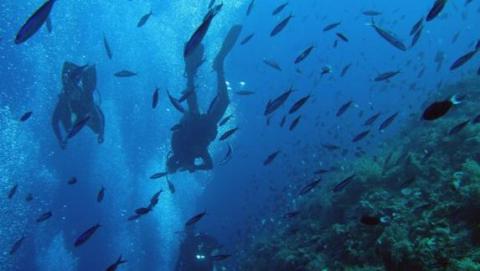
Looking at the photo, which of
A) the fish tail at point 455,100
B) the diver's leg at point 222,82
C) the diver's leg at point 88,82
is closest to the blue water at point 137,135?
the diver's leg at point 222,82

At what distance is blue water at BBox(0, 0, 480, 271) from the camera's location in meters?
33.2

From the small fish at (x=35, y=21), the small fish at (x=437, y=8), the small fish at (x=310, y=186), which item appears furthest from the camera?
the small fish at (x=310, y=186)

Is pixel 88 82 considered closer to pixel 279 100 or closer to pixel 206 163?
pixel 206 163

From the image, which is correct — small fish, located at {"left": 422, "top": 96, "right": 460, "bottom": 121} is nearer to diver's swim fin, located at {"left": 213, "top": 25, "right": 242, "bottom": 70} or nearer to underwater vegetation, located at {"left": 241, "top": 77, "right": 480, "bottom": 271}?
underwater vegetation, located at {"left": 241, "top": 77, "right": 480, "bottom": 271}

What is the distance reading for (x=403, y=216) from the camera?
7.00m

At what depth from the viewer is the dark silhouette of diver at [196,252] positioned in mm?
14625

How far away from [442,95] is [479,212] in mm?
10223

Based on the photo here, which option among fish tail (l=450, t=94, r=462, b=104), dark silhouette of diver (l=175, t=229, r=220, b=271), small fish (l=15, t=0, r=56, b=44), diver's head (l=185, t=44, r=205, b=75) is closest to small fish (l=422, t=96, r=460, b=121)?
fish tail (l=450, t=94, r=462, b=104)

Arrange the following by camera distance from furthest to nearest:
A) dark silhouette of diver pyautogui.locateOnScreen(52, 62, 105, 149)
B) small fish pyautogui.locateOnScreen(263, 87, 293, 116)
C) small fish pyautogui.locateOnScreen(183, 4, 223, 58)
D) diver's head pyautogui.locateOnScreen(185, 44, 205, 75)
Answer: diver's head pyautogui.locateOnScreen(185, 44, 205, 75) < dark silhouette of diver pyautogui.locateOnScreen(52, 62, 105, 149) < small fish pyautogui.locateOnScreen(263, 87, 293, 116) < small fish pyautogui.locateOnScreen(183, 4, 223, 58)

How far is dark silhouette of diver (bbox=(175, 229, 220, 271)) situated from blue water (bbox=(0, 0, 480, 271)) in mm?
4926

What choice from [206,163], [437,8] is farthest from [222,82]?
[437,8]

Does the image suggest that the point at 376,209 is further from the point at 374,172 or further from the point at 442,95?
the point at 442,95

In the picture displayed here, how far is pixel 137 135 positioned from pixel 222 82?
3289cm

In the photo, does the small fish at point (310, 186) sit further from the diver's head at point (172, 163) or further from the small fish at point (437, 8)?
the diver's head at point (172, 163)
